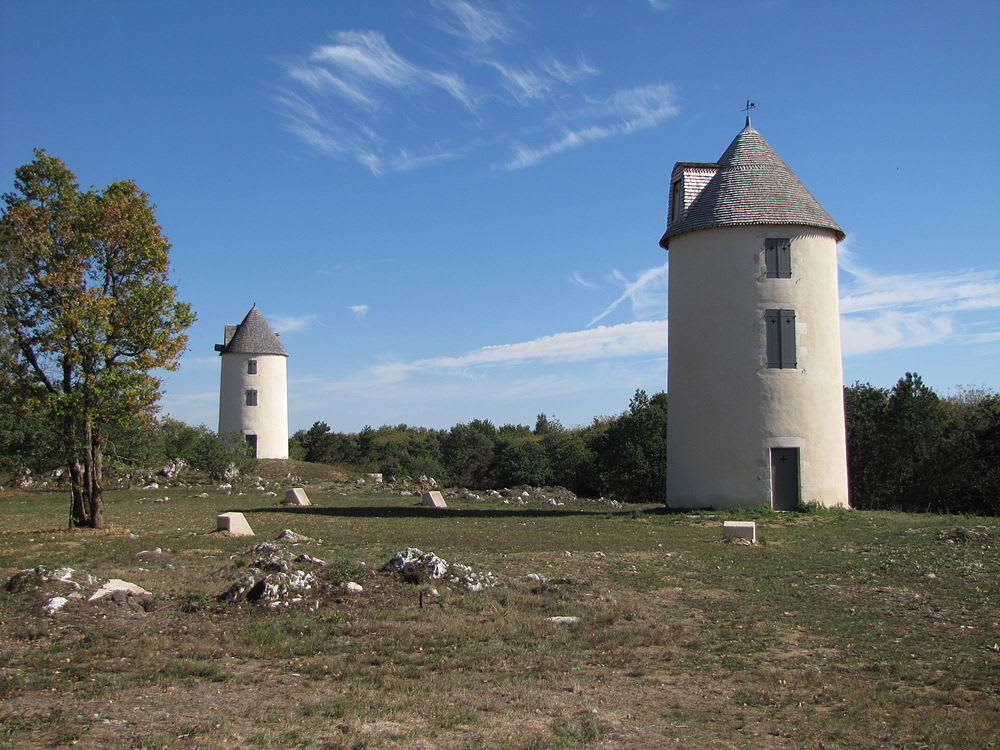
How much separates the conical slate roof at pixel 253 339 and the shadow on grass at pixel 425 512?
83.1ft

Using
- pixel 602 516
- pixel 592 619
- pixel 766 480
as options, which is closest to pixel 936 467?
pixel 766 480

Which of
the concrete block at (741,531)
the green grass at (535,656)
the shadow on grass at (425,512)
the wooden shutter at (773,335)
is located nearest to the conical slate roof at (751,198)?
the wooden shutter at (773,335)

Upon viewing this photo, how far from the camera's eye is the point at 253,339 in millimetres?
53156

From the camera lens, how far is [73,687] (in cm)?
779

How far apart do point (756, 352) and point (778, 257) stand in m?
2.91

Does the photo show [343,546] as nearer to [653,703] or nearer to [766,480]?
[653,703]

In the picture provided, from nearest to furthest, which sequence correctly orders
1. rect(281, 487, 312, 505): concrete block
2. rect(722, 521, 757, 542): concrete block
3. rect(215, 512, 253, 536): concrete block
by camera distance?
rect(722, 521, 757, 542): concrete block < rect(215, 512, 253, 536): concrete block < rect(281, 487, 312, 505): concrete block

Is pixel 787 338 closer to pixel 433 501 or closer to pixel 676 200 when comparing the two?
pixel 676 200

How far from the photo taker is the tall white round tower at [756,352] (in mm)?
25328

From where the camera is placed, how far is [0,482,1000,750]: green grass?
6926mm

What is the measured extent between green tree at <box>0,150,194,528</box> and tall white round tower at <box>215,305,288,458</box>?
3167 cm

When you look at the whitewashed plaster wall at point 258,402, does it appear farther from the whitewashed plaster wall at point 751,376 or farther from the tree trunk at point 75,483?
the whitewashed plaster wall at point 751,376

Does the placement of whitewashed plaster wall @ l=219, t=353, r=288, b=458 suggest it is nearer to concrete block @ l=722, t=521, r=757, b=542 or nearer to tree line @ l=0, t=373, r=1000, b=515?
tree line @ l=0, t=373, r=1000, b=515

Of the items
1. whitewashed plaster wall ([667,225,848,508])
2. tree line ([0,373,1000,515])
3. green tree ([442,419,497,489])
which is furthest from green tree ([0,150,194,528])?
green tree ([442,419,497,489])
